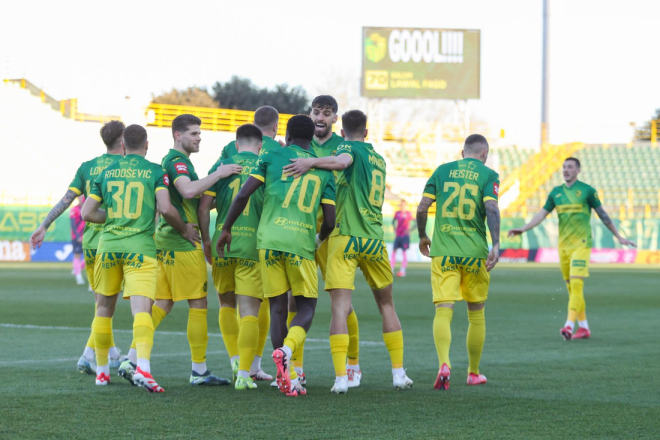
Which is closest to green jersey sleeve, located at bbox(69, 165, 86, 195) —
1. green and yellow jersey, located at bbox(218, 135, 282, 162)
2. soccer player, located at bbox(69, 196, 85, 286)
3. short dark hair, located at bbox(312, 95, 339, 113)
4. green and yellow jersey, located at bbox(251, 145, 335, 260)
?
green and yellow jersey, located at bbox(218, 135, 282, 162)

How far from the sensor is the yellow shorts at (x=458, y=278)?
24.7 ft

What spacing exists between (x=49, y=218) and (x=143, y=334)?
5.38 ft

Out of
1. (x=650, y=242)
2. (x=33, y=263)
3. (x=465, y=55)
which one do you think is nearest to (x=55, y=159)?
(x=33, y=263)

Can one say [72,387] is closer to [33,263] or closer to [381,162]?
[381,162]

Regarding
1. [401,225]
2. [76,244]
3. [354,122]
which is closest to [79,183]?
[354,122]

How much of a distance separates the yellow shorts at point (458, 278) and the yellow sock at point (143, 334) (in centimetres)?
231

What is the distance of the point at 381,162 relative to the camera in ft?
24.4

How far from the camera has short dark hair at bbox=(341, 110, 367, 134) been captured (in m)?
7.33

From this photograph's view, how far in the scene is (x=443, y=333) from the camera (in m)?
7.44

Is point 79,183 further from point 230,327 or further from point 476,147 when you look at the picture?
point 476,147

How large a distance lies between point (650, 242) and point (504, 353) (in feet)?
102

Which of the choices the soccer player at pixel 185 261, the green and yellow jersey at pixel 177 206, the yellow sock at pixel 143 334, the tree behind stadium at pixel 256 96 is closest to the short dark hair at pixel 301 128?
the soccer player at pixel 185 261

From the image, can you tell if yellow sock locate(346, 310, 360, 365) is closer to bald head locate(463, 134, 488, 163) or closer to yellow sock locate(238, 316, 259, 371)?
yellow sock locate(238, 316, 259, 371)

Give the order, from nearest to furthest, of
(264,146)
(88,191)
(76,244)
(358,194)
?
(358,194) < (264,146) < (88,191) < (76,244)
